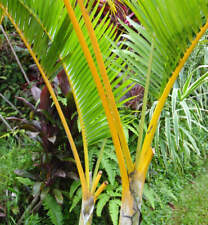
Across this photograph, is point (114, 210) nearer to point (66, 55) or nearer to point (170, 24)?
point (66, 55)

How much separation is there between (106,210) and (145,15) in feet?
5.90

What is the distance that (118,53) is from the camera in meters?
1.45

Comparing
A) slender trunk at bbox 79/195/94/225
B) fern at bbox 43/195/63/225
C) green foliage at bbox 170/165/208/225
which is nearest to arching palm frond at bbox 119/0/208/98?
slender trunk at bbox 79/195/94/225

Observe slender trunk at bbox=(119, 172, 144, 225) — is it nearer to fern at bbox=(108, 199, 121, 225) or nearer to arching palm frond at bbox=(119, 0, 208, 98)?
arching palm frond at bbox=(119, 0, 208, 98)

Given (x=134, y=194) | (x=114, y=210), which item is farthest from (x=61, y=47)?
(x=114, y=210)

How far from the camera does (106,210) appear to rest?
241 centimetres

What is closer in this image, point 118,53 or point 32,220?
point 118,53

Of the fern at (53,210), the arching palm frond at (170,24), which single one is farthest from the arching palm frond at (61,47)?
the fern at (53,210)

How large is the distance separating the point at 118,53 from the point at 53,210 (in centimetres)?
135

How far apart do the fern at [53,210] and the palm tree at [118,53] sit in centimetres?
75

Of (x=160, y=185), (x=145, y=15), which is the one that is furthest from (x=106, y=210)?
(x=145, y=15)

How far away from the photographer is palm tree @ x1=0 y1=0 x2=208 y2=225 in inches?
44.6

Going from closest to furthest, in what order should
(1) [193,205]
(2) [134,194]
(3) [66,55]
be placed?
1. (2) [134,194]
2. (3) [66,55]
3. (1) [193,205]

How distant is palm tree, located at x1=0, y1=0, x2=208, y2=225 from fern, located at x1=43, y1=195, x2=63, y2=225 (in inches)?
29.7
